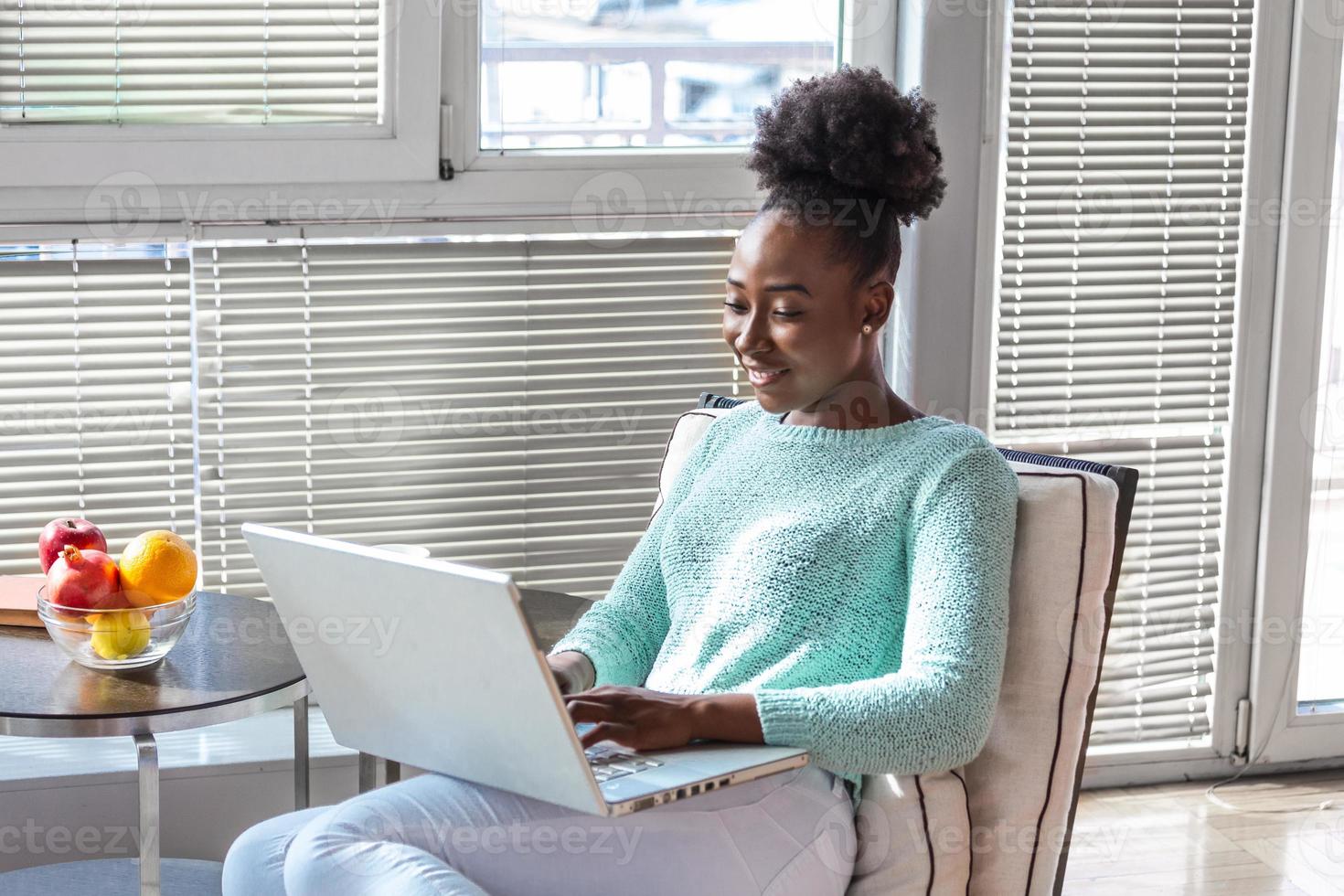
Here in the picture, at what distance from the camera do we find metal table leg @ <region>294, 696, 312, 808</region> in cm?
187

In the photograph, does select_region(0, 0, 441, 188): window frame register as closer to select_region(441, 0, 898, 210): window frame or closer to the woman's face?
select_region(441, 0, 898, 210): window frame

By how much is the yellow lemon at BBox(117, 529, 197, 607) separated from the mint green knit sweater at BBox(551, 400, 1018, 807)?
1.52 ft

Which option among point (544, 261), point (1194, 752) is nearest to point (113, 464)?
point (544, 261)

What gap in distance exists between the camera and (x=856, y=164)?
1.50m

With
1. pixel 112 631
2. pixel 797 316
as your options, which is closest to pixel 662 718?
pixel 797 316

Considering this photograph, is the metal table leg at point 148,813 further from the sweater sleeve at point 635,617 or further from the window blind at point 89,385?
the window blind at point 89,385

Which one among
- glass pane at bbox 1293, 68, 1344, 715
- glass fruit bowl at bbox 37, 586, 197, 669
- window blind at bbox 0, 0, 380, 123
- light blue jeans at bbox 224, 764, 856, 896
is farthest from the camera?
glass pane at bbox 1293, 68, 1344, 715

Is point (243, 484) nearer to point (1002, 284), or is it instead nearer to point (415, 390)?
point (415, 390)

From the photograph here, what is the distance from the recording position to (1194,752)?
104 inches

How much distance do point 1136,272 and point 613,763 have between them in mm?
1593

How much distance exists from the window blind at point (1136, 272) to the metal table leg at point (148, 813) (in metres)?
1.51

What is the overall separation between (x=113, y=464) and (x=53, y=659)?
60cm

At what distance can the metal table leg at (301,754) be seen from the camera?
1.87 m

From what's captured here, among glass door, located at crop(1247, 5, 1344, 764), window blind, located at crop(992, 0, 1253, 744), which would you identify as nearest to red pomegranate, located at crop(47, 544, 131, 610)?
window blind, located at crop(992, 0, 1253, 744)
